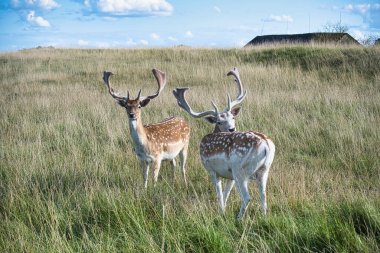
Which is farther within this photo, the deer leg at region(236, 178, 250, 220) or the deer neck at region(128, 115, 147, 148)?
the deer neck at region(128, 115, 147, 148)

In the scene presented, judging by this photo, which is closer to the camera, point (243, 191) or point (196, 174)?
point (243, 191)

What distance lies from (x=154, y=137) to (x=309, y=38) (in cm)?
2651

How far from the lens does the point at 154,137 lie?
20.3 ft

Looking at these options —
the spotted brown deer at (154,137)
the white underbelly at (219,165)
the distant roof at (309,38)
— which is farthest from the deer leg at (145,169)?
the distant roof at (309,38)

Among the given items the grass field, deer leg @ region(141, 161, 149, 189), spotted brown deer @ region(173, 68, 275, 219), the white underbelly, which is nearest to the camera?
the grass field

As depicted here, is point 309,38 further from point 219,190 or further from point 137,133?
point 219,190

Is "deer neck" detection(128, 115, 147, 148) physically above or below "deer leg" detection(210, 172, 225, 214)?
Answer: above

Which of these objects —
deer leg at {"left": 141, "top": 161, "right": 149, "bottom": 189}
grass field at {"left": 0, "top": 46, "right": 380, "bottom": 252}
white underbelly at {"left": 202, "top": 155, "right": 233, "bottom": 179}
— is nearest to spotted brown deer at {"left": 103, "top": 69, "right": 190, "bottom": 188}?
deer leg at {"left": 141, "top": 161, "right": 149, "bottom": 189}

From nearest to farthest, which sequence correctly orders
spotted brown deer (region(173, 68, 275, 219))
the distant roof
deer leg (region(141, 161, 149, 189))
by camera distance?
spotted brown deer (region(173, 68, 275, 219)), deer leg (region(141, 161, 149, 189)), the distant roof

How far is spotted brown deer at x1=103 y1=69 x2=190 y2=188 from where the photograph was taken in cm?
591

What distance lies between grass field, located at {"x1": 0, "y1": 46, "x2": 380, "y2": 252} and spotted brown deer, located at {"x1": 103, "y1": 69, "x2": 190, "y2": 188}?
0.29m

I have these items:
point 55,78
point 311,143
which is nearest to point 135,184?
point 311,143

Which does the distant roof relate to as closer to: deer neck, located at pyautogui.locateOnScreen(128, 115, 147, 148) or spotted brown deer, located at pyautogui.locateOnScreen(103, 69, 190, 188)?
spotted brown deer, located at pyautogui.locateOnScreen(103, 69, 190, 188)

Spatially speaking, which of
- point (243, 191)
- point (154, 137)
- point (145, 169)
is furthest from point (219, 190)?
point (154, 137)
